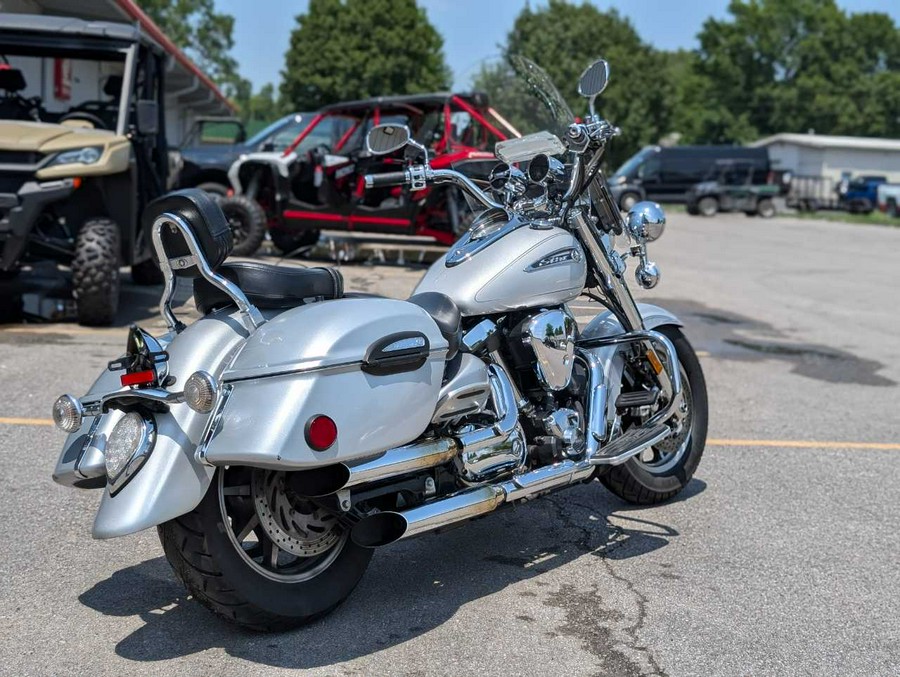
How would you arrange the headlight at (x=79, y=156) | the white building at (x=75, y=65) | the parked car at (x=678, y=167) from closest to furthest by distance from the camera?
the headlight at (x=79, y=156)
the white building at (x=75, y=65)
the parked car at (x=678, y=167)

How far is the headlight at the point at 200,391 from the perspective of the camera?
3.25m

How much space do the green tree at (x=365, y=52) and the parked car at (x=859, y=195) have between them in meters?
20.5

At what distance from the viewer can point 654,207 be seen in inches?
195

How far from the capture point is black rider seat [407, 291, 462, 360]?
392 centimetres

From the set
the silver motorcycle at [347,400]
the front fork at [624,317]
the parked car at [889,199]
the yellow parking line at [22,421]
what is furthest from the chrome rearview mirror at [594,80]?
the parked car at [889,199]

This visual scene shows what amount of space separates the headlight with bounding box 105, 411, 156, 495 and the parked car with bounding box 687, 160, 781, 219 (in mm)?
35648

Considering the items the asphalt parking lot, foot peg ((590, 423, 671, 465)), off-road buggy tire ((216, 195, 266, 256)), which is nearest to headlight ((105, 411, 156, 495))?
the asphalt parking lot

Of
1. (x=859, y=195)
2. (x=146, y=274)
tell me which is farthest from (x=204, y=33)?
(x=146, y=274)

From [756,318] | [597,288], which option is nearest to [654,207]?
[597,288]

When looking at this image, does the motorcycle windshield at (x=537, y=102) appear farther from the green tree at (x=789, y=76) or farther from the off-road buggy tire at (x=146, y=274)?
the green tree at (x=789, y=76)

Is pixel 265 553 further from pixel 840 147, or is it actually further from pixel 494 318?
pixel 840 147

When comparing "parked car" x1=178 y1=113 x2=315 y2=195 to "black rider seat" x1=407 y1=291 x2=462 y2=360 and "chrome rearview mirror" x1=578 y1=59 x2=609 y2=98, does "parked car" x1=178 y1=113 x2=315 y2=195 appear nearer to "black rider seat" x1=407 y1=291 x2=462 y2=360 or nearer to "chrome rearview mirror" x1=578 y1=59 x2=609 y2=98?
"chrome rearview mirror" x1=578 y1=59 x2=609 y2=98

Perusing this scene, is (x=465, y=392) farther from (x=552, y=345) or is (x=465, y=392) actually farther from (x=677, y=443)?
(x=677, y=443)

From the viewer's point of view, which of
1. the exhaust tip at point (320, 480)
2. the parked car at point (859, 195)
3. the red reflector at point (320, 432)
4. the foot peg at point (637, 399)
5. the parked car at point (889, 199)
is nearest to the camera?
the red reflector at point (320, 432)
